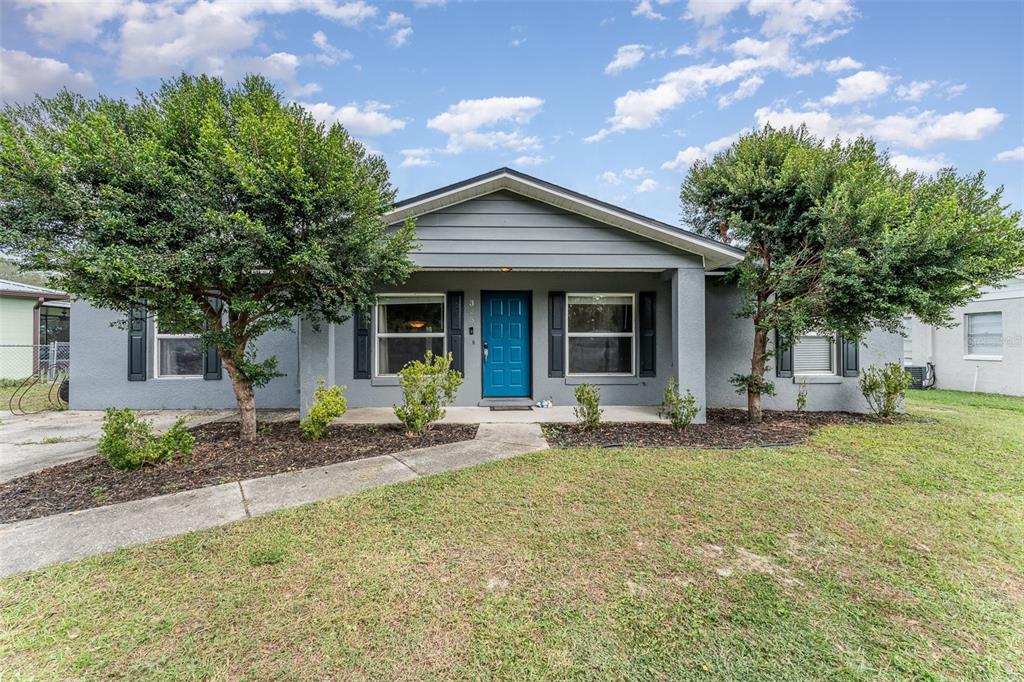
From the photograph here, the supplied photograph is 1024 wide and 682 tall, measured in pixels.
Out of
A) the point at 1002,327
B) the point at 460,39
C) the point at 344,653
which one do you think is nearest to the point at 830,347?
the point at 1002,327

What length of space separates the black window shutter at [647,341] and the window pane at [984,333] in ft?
32.1

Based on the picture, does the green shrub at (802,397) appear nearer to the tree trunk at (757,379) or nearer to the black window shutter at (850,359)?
the black window shutter at (850,359)

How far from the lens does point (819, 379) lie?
7691 mm

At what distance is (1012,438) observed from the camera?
5.60 meters

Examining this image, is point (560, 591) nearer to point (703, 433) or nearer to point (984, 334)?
point (703, 433)

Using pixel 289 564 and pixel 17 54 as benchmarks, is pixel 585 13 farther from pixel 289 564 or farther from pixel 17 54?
pixel 289 564

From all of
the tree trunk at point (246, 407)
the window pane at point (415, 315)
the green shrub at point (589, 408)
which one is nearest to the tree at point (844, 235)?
the green shrub at point (589, 408)

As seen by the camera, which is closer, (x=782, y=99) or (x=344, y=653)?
(x=344, y=653)

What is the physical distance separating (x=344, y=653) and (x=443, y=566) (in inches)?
30.2

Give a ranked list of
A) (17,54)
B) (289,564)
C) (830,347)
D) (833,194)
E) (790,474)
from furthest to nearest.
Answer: (830,347), (833,194), (17,54), (790,474), (289,564)

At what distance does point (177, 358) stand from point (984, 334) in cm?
1896

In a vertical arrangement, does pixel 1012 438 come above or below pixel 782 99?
below

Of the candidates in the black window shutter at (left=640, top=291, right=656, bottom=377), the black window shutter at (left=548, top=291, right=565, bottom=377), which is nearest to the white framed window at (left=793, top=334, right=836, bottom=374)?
the black window shutter at (left=640, top=291, right=656, bottom=377)

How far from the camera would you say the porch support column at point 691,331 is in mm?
6340
